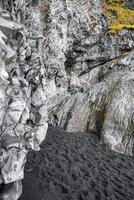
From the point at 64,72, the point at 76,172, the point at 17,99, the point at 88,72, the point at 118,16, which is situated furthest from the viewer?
the point at 118,16

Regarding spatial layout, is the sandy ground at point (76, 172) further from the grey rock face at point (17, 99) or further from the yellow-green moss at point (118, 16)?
the yellow-green moss at point (118, 16)

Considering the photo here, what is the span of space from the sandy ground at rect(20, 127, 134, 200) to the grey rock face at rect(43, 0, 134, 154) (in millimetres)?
2770

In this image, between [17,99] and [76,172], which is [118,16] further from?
[76,172]

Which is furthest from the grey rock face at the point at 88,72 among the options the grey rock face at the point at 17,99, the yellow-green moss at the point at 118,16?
the grey rock face at the point at 17,99

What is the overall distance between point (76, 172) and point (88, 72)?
25.5m

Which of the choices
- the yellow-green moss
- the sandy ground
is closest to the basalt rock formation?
the yellow-green moss

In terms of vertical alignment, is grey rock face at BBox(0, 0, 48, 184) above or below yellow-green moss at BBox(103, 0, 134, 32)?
below

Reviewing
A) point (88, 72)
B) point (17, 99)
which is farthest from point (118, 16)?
point (17, 99)

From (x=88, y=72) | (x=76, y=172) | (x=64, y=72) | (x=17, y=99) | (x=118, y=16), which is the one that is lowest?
(x=76, y=172)

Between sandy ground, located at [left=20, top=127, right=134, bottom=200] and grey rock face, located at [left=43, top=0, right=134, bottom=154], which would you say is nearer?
sandy ground, located at [left=20, top=127, right=134, bottom=200]

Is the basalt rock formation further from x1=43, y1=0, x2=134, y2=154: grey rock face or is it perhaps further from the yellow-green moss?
the yellow-green moss

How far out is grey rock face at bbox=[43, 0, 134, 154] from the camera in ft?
80.0

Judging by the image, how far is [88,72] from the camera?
133 ft

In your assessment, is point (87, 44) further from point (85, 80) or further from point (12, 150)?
point (12, 150)
